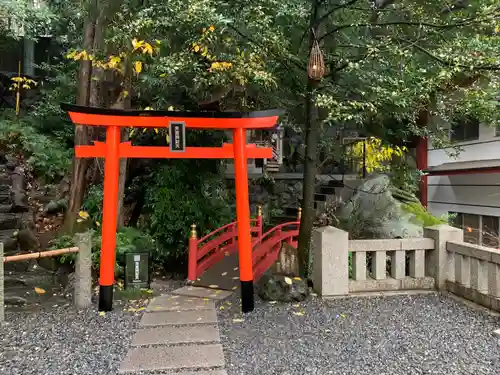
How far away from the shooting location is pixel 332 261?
636 cm

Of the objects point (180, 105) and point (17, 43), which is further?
point (17, 43)

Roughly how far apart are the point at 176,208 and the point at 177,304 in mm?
3302

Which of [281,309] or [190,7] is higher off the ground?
[190,7]

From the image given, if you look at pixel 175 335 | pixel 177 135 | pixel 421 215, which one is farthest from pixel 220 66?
pixel 421 215

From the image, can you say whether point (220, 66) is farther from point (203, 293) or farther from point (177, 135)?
point (203, 293)

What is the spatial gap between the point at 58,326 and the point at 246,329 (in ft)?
8.69

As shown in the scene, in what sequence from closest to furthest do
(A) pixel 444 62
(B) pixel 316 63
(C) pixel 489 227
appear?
1. (B) pixel 316 63
2. (A) pixel 444 62
3. (C) pixel 489 227

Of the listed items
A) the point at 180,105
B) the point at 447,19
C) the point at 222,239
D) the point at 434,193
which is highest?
the point at 447,19

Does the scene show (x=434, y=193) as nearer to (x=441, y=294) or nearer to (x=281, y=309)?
(x=441, y=294)

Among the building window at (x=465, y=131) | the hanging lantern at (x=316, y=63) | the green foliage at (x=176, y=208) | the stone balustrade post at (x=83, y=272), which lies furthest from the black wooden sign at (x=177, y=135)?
the building window at (x=465, y=131)

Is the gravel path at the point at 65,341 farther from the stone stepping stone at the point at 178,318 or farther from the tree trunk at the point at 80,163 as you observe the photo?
the tree trunk at the point at 80,163

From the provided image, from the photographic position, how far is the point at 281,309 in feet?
19.7

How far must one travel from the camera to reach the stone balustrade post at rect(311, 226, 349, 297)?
6320 millimetres

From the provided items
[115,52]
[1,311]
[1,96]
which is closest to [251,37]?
[115,52]
